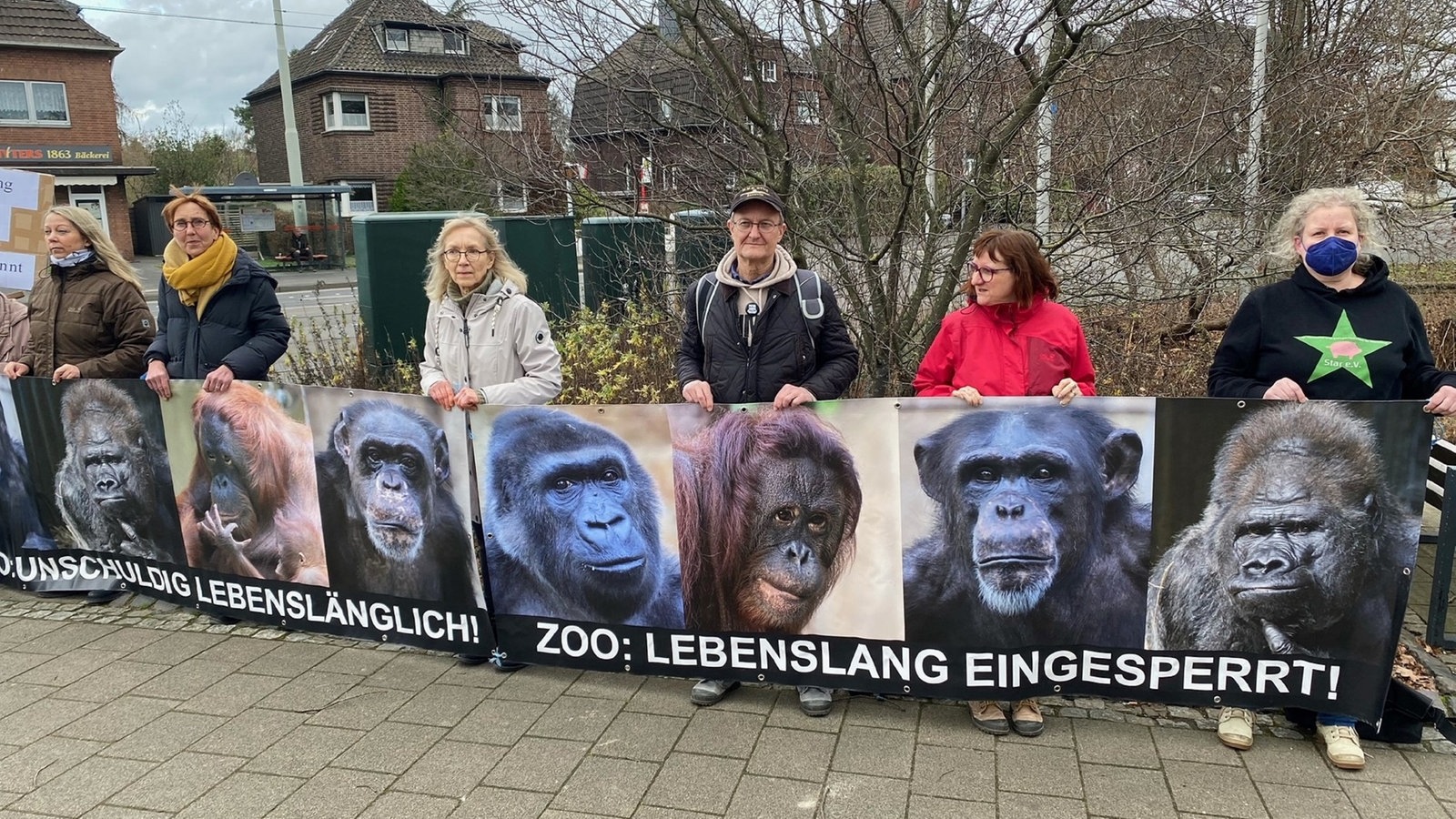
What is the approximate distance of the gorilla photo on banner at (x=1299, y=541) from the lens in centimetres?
330

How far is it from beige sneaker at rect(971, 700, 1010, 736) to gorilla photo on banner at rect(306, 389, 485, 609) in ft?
6.49

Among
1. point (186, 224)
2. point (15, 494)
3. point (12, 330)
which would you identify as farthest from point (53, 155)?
point (186, 224)

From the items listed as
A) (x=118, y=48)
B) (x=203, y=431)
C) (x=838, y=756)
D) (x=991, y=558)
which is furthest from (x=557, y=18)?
(x=118, y=48)

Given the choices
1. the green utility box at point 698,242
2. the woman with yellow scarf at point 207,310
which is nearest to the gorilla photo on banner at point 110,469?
the woman with yellow scarf at point 207,310

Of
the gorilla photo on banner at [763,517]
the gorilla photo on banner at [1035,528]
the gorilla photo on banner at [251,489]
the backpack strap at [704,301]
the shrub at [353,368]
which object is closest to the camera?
the gorilla photo on banner at [1035,528]

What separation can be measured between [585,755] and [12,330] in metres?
4.39

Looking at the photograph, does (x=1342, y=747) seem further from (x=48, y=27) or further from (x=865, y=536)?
(x=48, y=27)

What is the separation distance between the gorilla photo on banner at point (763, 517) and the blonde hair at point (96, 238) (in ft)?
11.1

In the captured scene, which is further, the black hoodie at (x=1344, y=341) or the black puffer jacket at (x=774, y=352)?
the black puffer jacket at (x=774, y=352)

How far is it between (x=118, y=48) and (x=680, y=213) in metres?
35.8

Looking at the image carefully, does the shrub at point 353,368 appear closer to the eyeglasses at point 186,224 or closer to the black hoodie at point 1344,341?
the eyeglasses at point 186,224

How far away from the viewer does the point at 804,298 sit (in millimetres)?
3893

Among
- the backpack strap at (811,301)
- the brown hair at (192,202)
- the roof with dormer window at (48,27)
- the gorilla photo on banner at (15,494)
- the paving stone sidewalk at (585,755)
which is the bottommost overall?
the paving stone sidewalk at (585,755)

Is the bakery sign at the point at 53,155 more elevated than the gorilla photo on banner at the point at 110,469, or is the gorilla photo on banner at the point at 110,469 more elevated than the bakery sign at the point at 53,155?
the bakery sign at the point at 53,155
